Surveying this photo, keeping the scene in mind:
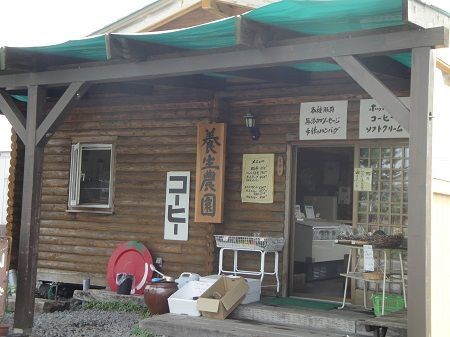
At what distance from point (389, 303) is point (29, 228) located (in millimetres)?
4130

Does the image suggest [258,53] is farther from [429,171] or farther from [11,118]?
[11,118]

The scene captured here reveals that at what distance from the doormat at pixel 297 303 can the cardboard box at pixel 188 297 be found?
30.3 inches

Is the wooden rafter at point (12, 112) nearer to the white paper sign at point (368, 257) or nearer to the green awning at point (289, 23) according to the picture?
the green awning at point (289, 23)

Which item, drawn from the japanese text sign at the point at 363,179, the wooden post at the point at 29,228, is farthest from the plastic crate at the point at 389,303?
the wooden post at the point at 29,228

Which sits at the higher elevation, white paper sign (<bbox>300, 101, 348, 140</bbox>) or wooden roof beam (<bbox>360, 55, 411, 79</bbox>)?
wooden roof beam (<bbox>360, 55, 411, 79</bbox>)

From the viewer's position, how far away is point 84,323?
8.05 m

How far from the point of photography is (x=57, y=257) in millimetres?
10383

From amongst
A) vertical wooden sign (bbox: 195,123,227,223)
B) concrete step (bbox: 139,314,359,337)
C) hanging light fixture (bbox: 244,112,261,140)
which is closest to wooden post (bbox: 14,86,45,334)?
concrete step (bbox: 139,314,359,337)

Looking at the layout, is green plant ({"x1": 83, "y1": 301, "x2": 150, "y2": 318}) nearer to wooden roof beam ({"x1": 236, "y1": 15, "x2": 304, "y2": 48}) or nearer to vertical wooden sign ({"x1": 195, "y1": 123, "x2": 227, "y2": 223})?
vertical wooden sign ({"x1": 195, "y1": 123, "x2": 227, "y2": 223})

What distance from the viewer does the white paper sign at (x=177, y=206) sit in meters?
9.11

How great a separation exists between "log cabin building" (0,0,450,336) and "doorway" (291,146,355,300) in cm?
3

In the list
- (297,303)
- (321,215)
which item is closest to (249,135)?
(297,303)

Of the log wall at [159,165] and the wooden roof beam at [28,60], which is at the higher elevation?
the wooden roof beam at [28,60]

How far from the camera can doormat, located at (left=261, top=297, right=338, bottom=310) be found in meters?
7.32
